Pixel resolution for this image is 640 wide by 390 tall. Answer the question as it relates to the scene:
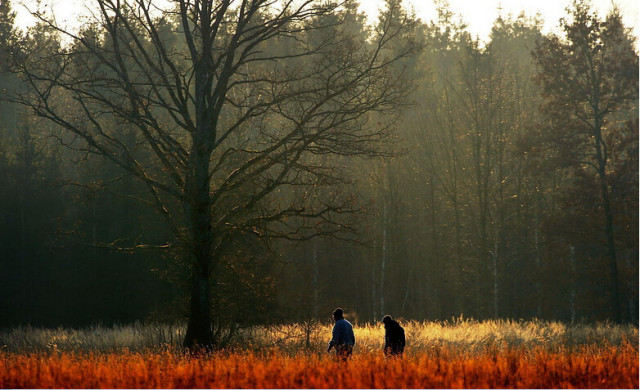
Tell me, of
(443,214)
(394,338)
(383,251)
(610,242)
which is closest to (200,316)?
(394,338)

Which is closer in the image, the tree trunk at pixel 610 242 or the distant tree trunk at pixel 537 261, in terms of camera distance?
the tree trunk at pixel 610 242

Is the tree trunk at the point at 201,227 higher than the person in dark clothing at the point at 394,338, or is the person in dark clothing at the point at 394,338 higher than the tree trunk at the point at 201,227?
the tree trunk at the point at 201,227

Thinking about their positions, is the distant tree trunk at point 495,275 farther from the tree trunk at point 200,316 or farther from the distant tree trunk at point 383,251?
the tree trunk at point 200,316

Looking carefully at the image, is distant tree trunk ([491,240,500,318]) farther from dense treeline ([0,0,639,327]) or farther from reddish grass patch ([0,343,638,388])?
reddish grass patch ([0,343,638,388])

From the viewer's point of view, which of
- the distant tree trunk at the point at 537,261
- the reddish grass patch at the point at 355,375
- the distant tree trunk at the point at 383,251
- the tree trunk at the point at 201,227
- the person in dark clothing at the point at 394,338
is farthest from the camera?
the distant tree trunk at the point at 383,251

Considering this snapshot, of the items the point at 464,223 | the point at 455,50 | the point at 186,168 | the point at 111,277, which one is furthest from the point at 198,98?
the point at 455,50

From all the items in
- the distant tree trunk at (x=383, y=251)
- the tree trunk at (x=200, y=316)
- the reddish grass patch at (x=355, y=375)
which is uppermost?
the distant tree trunk at (x=383, y=251)

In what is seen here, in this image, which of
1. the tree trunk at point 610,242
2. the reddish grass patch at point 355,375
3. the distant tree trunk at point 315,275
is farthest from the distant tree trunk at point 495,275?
the reddish grass patch at point 355,375

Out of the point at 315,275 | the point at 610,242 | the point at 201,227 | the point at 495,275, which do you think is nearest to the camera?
the point at 201,227

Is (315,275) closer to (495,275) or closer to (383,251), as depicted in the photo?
(383,251)

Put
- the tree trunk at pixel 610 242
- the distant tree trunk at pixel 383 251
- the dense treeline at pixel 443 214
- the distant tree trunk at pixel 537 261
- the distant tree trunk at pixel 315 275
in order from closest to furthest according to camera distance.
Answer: the tree trunk at pixel 610 242
the dense treeline at pixel 443 214
the distant tree trunk at pixel 315 275
the distant tree trunk at pixel 537 261
the distant tree trunk at pixel 383 251

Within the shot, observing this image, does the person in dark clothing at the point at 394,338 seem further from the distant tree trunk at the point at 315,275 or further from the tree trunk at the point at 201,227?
the distant tree trunk at the point at 315,275

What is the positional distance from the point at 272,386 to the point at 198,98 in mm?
9964

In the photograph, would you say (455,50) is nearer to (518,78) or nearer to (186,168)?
(518,78)
